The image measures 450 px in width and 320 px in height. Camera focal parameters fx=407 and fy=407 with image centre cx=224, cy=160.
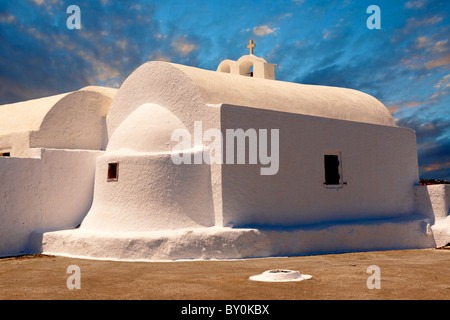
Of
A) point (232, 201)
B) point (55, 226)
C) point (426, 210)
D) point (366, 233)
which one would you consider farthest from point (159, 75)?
point (426, 210)

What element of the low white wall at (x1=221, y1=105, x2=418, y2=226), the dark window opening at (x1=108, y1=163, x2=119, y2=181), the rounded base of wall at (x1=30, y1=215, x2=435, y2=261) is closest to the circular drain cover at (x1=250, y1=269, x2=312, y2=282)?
the rounded base of wall at (x1=30, y1=215, x2=435, y2=261)

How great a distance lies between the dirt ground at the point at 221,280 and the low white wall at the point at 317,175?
150cm

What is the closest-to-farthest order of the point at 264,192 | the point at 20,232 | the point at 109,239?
the point at 109,239 < the point at 264,192 < the point at 20,232

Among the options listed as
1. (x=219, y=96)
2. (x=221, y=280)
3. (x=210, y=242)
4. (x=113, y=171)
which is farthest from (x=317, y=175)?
(x=221, y=280)

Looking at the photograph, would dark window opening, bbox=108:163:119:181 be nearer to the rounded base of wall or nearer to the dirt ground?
the rounded base of wall

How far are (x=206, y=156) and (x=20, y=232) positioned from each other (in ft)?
17.0

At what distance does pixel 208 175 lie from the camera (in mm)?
9234

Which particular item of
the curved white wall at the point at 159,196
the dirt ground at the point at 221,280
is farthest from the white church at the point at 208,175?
the dirt ground at the point at 221,280

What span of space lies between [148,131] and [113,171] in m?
1.28

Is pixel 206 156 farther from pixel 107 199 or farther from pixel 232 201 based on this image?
pixel 107 199

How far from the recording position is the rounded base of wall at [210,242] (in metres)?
8.44

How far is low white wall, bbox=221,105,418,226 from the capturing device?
30.2 feet

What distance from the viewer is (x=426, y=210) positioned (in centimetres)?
1253
